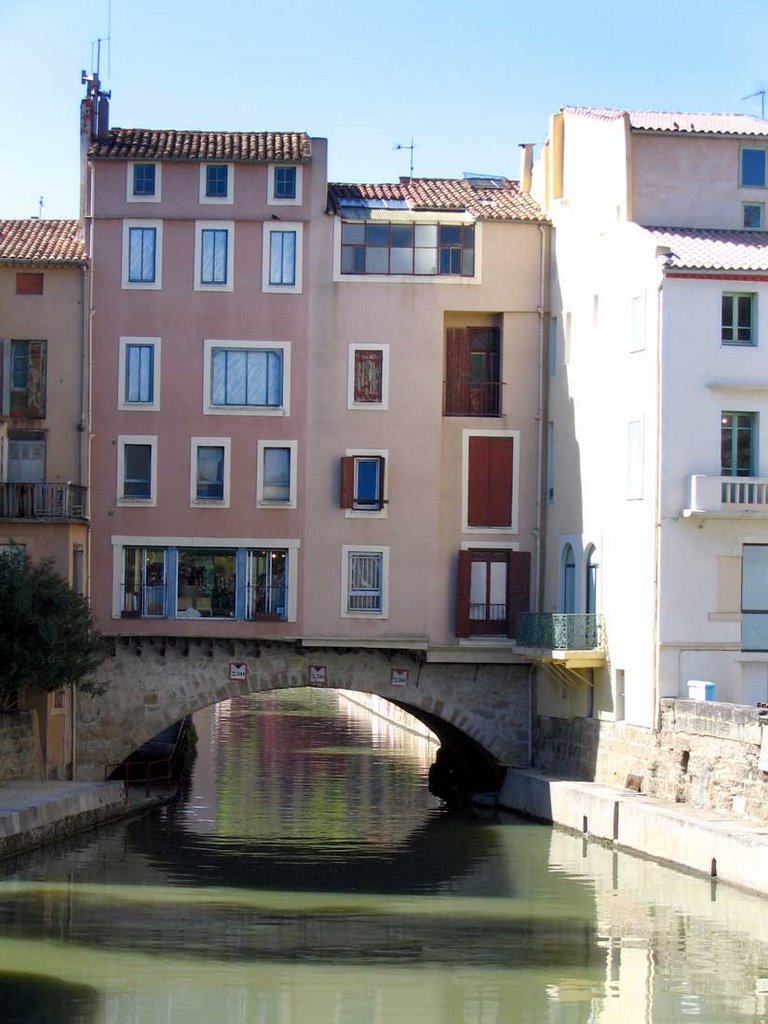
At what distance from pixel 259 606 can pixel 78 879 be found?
44.0ft

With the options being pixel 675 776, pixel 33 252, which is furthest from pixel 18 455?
pixel 675 776

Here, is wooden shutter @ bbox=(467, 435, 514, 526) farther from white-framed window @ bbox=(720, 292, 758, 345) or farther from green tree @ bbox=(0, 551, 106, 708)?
green tree @ bbox=(0, 551, 106, 708)

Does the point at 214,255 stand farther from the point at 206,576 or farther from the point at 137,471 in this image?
the point at 206,576

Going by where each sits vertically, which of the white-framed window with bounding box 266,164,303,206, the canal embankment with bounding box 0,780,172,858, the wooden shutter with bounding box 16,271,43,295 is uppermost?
the white-framed window with bounding box 266,164,303,206

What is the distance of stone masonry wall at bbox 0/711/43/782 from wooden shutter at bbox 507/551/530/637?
39.3 ft

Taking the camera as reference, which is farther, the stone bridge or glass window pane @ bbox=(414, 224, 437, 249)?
glass window pane @ bbox=(414, 224, 437, 249)

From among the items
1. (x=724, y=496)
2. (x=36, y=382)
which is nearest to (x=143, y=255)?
(x=36, y=382)

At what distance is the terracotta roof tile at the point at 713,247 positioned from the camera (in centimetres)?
4106

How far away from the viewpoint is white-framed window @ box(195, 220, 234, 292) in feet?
158

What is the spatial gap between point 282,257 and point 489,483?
303 inches

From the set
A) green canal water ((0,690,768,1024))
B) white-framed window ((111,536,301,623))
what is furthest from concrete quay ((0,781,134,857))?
white-framed window ((111,536,301,623))

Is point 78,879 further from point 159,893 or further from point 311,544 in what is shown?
point 311,544

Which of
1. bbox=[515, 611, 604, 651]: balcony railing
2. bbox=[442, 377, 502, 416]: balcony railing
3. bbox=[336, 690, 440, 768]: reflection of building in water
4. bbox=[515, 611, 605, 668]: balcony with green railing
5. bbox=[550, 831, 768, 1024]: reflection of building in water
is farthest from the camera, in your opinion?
bbox=[336, 690, 440, 768]: reflection of building in water

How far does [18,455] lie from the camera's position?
4788cm
